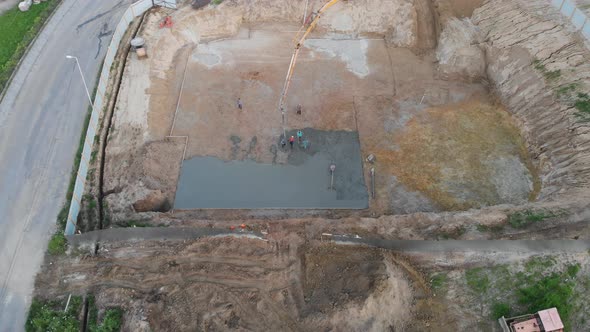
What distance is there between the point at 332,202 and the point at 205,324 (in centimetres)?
752

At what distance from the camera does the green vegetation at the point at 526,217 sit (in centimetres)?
1578

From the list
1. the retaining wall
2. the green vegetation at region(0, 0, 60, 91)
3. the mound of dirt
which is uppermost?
the green vegetation at region(0, 0, 60, 91)

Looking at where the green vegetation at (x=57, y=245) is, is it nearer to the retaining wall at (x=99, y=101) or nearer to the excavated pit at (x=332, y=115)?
the retaining wall at (x=99, y=101)

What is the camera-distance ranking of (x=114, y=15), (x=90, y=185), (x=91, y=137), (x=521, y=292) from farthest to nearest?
(x=114, y=15) → (x=91, y=137) → (x=90, y=185) → (x=521, y=292)

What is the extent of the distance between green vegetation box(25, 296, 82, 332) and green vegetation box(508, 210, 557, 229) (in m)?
15.4

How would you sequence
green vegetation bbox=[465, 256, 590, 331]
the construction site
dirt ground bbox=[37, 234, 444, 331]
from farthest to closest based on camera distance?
1. the construction site
2. dirt ground bbox=[37, 234, 444, 331]
3. green vegetation bbox=[465, 256, 590, 331]

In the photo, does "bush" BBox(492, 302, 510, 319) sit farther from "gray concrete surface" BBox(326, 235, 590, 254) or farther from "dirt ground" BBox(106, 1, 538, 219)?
"dirt ground" BBox(106, 1, 538, 219)

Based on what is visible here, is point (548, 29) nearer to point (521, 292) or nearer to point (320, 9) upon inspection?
point (320, 9)

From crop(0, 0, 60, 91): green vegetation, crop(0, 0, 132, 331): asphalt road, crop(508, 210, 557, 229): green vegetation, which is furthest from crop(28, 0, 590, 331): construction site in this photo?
crop(0, 0, 60, 91): green vegetation

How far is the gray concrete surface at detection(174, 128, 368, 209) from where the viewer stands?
19156 mm

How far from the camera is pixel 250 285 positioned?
1528 centimetres

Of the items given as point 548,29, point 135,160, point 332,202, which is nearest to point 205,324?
point 332,202

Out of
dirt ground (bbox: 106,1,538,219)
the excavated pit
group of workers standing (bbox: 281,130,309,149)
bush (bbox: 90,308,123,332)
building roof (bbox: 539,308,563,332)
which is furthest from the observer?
group of workers standing (bbox: 281,130,309,149)

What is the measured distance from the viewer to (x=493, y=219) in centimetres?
1623
